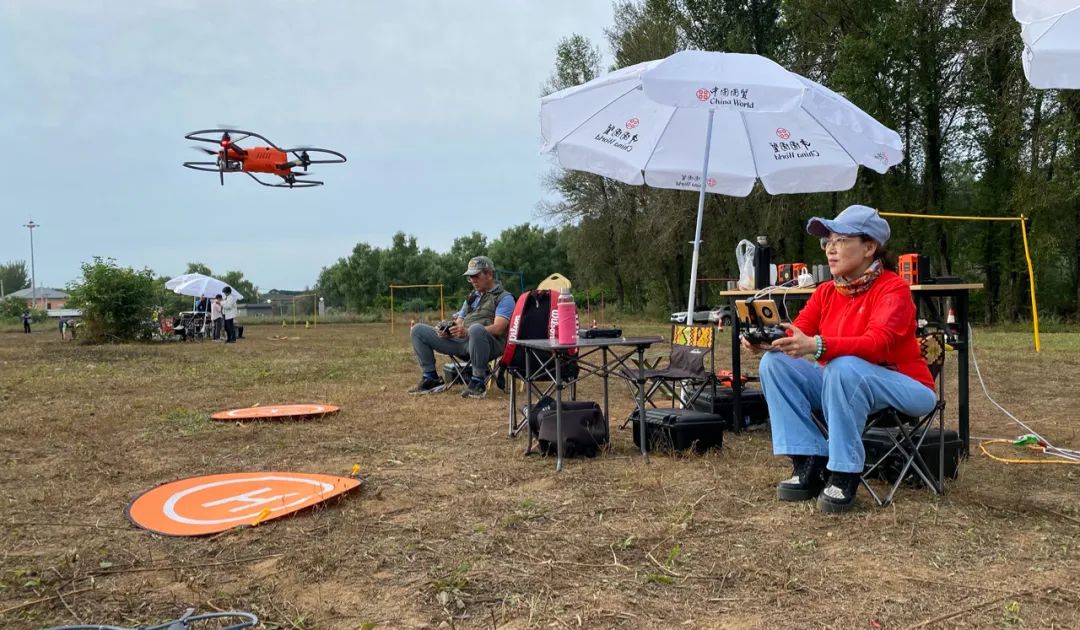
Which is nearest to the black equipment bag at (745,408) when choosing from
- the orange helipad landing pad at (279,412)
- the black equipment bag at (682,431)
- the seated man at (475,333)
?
the black equipment bag at (682,431)

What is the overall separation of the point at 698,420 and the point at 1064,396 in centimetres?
396

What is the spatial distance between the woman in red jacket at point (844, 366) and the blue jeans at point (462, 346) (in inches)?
143

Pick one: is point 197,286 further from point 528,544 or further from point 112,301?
point 528,544

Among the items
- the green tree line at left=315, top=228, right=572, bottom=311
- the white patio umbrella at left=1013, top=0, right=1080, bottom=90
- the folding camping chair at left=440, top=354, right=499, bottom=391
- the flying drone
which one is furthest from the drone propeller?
the green tree line at left=315, top=228, right=572, bottom=311

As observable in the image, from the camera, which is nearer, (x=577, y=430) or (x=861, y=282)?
(x=861, y=282)

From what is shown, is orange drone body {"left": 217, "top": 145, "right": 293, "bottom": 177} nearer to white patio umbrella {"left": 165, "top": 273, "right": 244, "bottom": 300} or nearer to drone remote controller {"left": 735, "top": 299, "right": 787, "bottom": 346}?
white patio umbrella {"left": 165, "top": 273, "right": 244, "bottom": 300}

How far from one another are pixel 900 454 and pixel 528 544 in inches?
65.6

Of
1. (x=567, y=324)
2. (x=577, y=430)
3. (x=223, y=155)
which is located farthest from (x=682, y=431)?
(x=223, y=155)

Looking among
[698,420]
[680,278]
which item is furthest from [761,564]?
[680,278]

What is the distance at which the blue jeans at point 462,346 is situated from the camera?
259 inches

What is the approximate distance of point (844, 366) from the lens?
290 centimetres

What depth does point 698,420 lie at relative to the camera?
4.16 metres

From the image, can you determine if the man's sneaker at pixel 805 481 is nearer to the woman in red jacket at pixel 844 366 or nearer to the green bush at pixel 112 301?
the woman in red jacket at pixel 844 366

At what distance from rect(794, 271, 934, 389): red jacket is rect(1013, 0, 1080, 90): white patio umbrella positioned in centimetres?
86
